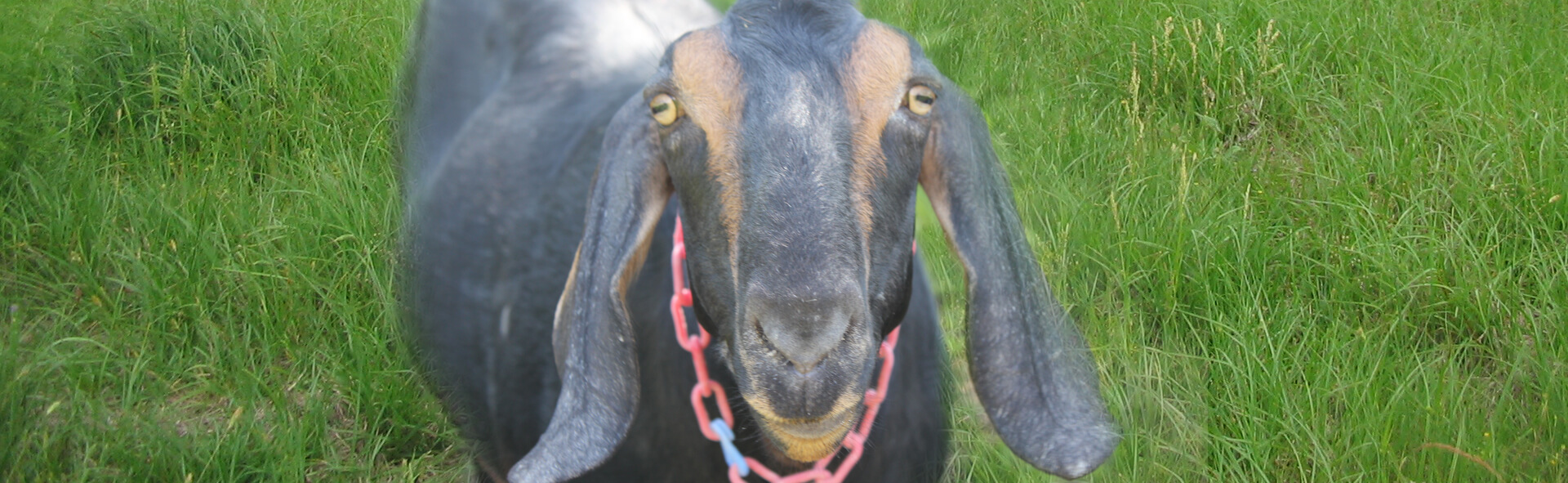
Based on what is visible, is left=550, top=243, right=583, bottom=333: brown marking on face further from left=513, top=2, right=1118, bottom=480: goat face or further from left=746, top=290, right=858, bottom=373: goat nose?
left=746, top=290, right=858, bottom=373: goat nose

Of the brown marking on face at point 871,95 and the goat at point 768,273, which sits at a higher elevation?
the brown marking on face at point 871,95

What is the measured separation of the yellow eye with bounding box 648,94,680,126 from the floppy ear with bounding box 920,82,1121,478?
1.46 ft

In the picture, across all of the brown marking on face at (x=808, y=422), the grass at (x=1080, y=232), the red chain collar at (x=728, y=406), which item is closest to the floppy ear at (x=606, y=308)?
the red chain collar at (x=728, y=406)

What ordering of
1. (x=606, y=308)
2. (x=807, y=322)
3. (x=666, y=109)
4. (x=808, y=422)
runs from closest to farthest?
(x=807, y=322) → (x=808, y=422) → (x=666, y=109) → (x=606, y=308)

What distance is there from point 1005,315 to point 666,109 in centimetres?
72

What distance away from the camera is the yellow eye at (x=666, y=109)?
2.08 meters

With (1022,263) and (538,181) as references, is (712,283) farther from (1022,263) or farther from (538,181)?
(538,181)

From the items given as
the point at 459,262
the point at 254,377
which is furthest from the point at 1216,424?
the point at 254,377

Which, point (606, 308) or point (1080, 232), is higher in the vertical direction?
point (606, 308)

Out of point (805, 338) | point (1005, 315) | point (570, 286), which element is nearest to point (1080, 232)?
point (1005, 315)

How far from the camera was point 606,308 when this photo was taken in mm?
2199

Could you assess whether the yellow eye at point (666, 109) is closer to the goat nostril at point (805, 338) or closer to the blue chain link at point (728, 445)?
the goat nostril at point (805, 338)

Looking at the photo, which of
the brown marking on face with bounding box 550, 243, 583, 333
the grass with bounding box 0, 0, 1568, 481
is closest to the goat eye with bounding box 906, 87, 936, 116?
the brown marking on face with bounding box 550, 243, 583, 333

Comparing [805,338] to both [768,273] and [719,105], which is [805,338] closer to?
[768,273]
